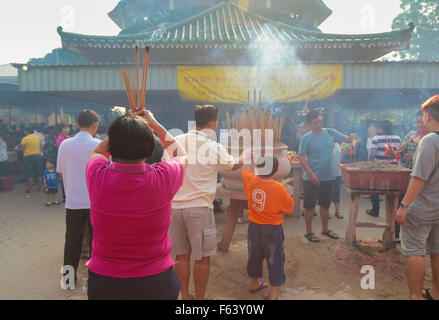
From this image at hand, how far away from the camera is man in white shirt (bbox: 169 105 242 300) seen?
8.02 feet

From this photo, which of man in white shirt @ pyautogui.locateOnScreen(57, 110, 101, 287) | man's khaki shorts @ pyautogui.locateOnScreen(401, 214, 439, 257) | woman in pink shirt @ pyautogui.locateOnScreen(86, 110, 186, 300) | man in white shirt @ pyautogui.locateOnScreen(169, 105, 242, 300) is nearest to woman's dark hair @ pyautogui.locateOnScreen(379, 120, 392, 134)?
man's khaki shorts @ pyautogui.locateOnScreen(401, 214, 439, 257)

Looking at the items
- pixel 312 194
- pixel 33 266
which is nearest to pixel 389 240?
pixel 312 194

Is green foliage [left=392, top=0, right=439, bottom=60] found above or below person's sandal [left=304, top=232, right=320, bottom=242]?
above

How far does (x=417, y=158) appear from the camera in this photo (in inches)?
97.5

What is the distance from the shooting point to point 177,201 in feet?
8.05

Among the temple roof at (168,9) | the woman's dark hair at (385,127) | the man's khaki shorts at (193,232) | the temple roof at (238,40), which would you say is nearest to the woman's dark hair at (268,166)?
the man's khaki shorts at (193,232)

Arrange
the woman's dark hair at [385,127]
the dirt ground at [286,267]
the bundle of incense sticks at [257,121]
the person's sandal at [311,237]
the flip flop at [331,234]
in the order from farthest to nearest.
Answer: the woman's dark hair at [385,127], the flip flop at [331,234], the person's sandal at [311,237], the bundle of incense sticks at [257,121], the dirt ground at [286,267]

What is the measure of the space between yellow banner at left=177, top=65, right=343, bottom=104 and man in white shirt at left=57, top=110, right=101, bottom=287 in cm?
543

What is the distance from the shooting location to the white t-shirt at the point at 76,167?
9.86 feet

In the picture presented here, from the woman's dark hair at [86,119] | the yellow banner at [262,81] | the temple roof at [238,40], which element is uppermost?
the temple roof at [238,40]

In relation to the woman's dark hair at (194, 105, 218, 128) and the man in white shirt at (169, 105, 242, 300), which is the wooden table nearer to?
the man in white shirt at (169, 105, 242, 300)

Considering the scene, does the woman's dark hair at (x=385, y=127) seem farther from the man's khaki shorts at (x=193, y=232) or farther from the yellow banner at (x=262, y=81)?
the man's khaki shorts at (x=193, y=232)

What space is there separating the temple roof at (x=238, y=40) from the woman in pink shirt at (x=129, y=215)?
8368 millimetres
